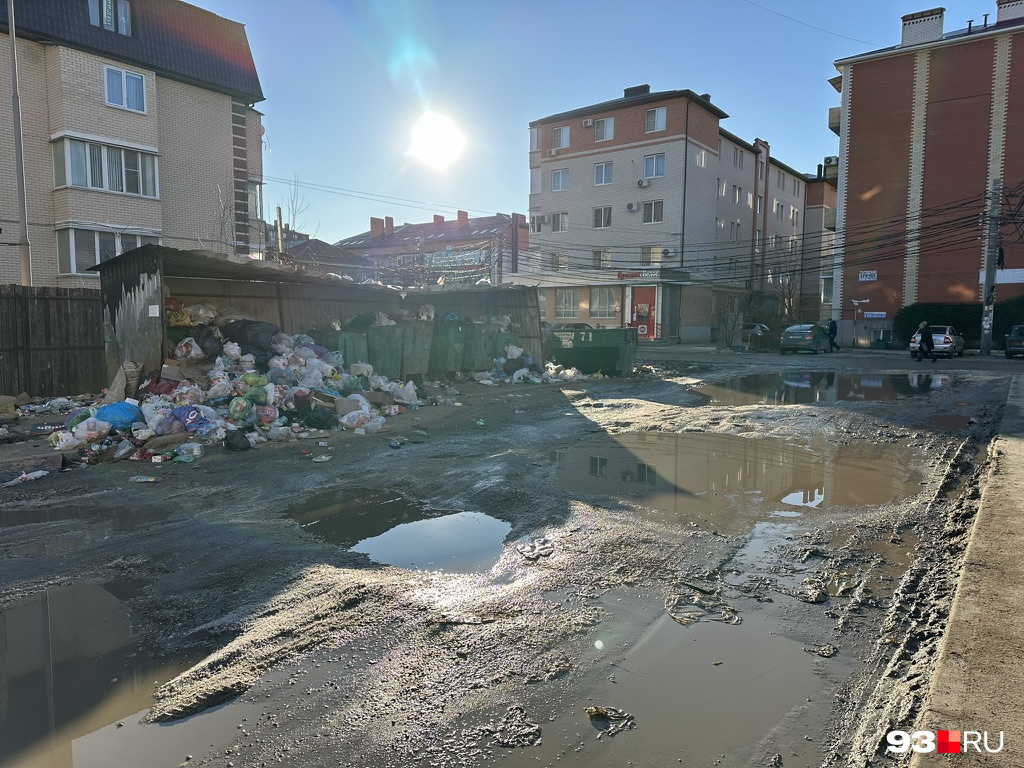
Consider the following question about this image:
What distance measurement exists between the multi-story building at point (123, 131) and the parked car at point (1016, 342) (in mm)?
30532

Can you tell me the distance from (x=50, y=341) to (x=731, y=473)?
12.8 meters

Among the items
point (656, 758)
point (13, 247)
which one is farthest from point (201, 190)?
point (656, 758)

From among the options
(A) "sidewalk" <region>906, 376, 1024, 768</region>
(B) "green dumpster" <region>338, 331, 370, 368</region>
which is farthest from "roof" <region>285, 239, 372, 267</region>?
(A) "sidewalk" <region>906, 376, 1024, 768</region>

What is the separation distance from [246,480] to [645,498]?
4290 millimetres

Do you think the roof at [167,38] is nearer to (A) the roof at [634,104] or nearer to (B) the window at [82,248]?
(B) the window at [82,248]

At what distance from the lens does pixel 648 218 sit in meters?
42.5

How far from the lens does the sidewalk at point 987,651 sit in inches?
103

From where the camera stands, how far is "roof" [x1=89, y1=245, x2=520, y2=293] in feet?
37.2

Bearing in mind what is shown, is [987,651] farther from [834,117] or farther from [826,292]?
[826,292]

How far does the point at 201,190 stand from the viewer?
23859 millimetres

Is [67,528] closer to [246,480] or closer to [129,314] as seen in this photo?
[246,480]

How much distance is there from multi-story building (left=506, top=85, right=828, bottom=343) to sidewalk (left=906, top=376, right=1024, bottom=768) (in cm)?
3692

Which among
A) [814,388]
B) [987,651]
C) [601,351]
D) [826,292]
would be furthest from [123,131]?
[826,292]

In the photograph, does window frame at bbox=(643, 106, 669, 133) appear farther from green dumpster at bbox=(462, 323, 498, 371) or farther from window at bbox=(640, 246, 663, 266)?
green dumpster at bbox=(462, 323, 498, 371)
